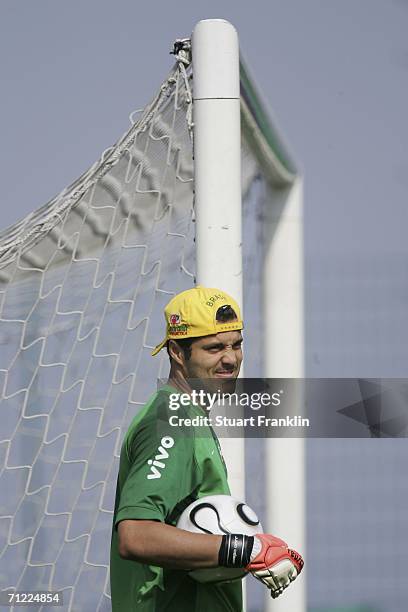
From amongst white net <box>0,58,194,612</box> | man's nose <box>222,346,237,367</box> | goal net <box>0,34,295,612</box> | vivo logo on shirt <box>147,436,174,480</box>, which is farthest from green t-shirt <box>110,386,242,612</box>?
white net <box>0,58,194,612</box>

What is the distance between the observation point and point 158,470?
6.23 feet

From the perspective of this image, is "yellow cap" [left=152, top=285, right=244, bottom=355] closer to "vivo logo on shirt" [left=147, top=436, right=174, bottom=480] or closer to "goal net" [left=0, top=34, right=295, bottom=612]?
"vivo logo on shirt" [left=147, top=436, right=174, bottom=480]

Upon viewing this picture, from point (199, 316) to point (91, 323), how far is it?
3.99 ft

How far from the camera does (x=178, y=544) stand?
1.82 metres

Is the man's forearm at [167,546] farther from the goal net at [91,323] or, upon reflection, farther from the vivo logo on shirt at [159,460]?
the goal net at [91,323]

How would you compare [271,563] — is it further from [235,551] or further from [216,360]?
[216,360]

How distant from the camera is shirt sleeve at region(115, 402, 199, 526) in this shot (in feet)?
6.14

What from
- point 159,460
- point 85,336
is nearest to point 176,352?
point 159,460

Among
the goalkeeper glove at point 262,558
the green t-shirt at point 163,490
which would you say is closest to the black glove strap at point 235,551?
the goalkeeper glove at point 262,558

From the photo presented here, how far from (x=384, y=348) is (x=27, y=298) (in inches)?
52.9

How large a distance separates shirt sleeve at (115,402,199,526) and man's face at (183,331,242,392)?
11cm

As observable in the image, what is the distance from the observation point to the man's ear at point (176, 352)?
211 cm

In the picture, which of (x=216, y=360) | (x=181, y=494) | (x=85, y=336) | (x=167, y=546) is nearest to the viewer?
(x=167, y=546)

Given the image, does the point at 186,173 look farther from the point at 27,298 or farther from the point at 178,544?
the point at 178,544
